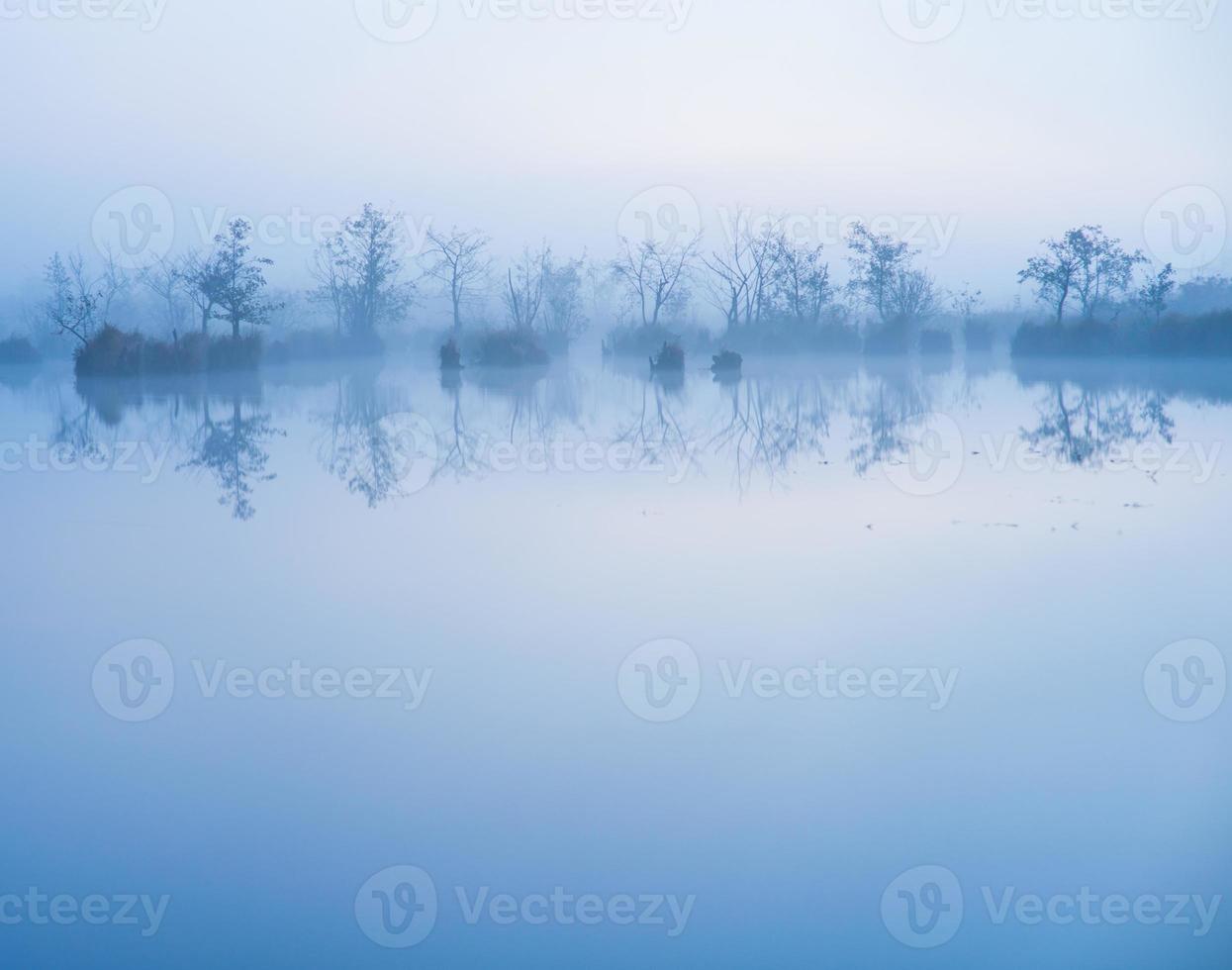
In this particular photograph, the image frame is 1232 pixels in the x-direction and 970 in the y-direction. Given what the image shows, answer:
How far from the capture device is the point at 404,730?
2.74 metres

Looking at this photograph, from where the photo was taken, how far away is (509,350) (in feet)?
78.6

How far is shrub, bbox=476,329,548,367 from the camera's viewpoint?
78.7ft

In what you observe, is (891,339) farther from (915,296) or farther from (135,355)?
(135,355)

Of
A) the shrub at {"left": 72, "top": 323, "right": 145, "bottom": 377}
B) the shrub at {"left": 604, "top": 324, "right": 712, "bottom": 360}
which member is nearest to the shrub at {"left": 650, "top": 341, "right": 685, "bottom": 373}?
the shrub at {"left": 604, "top": 324, "right": 712, "bottom": 360}

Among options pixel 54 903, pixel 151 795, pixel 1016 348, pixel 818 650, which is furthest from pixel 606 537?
pixel 1016 348

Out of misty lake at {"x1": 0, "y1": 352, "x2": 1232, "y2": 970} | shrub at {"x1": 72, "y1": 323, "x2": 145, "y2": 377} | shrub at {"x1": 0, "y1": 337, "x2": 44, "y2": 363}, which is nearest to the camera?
misty lake at {"x1": 0, "y1": 352, "x2": 1232, "y2": 970}

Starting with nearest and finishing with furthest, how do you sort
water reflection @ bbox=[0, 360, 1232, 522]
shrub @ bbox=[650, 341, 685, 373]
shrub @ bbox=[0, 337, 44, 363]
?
1. water reflection @ bbox=[0, 360, 1232, 522]
2. shrub @ bbox=[650, 341, 685, 373]
3. shrub @ bbox=[0, 337, 44, 363]

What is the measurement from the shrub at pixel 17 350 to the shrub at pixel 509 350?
44.5 feet

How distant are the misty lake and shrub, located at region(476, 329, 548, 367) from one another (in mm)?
17865

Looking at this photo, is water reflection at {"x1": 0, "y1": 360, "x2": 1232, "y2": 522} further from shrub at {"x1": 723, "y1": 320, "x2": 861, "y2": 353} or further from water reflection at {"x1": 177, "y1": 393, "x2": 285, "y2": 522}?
shrub at {"x1": 723, "y1": 320, "x2": 861, "y2": 353}

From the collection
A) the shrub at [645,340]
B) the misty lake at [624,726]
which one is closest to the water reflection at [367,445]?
the misty lake at [624,726]


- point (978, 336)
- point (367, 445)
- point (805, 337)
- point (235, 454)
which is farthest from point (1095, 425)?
point (978, 336)

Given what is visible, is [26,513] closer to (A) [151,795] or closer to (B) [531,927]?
(A) [151,795]

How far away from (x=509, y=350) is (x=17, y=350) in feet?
48.3
